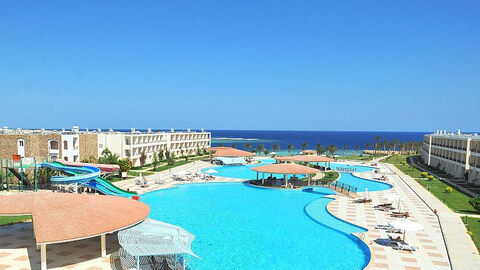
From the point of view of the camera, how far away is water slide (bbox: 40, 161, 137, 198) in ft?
94.4

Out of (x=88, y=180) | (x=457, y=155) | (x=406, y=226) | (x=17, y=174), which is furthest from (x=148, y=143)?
(x=406, y=226)

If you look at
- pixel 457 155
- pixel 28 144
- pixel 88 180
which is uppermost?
pixel 28 144

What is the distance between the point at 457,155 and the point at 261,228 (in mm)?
39038

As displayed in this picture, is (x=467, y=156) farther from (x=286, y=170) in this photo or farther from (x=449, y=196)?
(x=286, y=170)

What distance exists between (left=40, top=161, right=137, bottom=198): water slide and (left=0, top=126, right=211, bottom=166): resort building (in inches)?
161

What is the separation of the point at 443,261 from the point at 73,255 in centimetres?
1939

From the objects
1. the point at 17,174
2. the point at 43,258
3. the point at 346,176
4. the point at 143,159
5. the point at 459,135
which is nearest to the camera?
the point at 43,258

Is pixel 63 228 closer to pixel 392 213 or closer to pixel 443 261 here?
pixel 443 261

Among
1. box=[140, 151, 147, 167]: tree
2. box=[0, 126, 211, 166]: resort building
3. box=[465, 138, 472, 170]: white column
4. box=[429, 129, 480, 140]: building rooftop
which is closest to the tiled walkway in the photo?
box=[0, 126, 211, 166]: resort building

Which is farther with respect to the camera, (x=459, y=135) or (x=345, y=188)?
(x=459, y=135)

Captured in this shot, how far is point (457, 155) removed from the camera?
49.7 m

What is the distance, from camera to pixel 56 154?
42469 millimetres

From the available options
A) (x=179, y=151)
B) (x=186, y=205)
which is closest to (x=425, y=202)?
(x=186, y=205)

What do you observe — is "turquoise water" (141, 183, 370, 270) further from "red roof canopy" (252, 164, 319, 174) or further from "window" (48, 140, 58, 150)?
"window" (48, 140, 58, 150)
